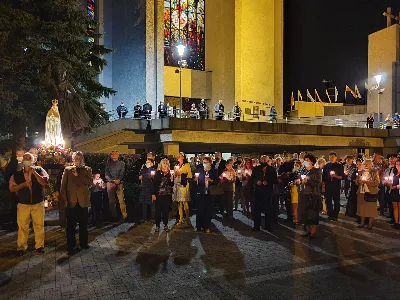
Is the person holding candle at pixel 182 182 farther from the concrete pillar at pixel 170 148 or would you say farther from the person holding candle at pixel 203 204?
the concrete pillar at pixel 170 148

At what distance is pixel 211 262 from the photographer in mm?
7438

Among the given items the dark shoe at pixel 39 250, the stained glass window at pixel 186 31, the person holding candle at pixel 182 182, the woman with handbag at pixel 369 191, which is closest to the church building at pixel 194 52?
the stained glass window at pixel 186 31

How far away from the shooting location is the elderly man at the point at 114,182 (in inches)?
458

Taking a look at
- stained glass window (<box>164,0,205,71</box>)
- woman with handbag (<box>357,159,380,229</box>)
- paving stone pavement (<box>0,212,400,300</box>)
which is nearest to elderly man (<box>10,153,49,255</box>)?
paving stone pavement (<box>0,212,400,300</box>)

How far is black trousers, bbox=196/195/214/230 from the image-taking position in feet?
33.9

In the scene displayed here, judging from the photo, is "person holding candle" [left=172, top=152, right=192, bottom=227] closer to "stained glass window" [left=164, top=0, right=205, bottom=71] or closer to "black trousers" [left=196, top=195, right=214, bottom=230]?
"black trousers" [left=196, top=195, right=214, bottom=230]

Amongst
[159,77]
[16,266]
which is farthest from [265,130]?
[16,266]

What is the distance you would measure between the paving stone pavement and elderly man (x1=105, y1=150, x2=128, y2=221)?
127cm

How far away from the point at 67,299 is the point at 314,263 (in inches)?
162

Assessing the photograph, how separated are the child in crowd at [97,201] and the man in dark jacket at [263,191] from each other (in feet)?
13.1

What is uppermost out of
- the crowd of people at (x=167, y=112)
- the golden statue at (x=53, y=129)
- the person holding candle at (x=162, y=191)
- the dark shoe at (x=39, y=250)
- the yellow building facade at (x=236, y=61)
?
the yellow building facade at (x=236, y=61)

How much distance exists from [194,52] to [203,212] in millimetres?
33023

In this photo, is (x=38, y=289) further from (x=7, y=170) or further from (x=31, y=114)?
(x=31, y=114)

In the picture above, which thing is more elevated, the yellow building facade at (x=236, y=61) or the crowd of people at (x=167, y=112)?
the yellow building facade at (x=236, y=61)
